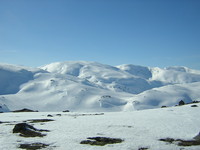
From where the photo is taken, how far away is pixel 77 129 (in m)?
24.2

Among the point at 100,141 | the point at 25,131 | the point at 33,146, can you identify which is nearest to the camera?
the point at 33,146

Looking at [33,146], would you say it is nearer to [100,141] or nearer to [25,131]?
[25,131]

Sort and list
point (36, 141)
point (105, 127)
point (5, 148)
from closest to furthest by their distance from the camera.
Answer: point (5, 148) → point (36, 141) → point (105, 127)

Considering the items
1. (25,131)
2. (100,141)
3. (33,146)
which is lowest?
(33,146)

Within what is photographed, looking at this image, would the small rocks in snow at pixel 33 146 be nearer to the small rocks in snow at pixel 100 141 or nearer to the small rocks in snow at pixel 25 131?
the small rocks in snow at pixel 25 131

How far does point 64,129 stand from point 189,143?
44.3 ft

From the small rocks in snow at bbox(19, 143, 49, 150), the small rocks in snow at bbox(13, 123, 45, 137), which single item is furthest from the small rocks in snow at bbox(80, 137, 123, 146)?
the small rocks in snow at bbox(13, 123, 45, 137)

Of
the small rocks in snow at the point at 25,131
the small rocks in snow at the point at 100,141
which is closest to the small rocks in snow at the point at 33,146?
the small rocks in snow at the point at 25,131

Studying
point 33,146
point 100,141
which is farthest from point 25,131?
point 100,141

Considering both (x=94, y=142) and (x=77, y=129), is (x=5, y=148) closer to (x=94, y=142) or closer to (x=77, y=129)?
(x=94, y=142)

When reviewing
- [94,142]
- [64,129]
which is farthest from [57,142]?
[64,129]

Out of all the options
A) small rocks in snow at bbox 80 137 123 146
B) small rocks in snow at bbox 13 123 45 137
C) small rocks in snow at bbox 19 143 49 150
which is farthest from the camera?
small rocks in snow at bbox 13 123 45 137

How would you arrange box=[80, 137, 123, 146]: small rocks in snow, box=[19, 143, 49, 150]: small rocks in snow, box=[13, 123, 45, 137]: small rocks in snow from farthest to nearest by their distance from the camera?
box=[13, 123, 45, 137]: small rocks in snow → box=[80, 137, 123, 146]: small rocks in snow → box=[19, 143, 49, 150]: small rocks in snow

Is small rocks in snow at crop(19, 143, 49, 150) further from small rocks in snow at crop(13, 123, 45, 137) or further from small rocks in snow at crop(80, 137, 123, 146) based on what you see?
small rocks in snow at crop(80, 137, 123, 146)
